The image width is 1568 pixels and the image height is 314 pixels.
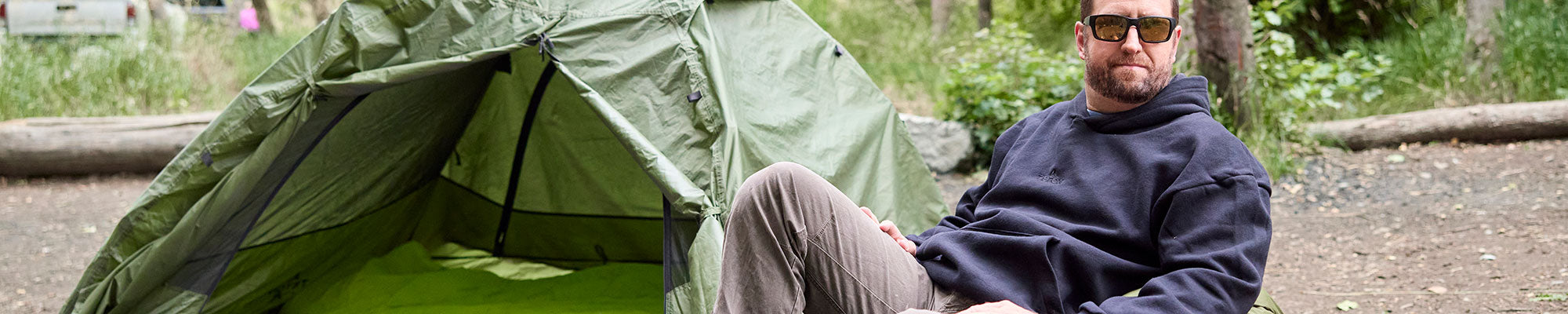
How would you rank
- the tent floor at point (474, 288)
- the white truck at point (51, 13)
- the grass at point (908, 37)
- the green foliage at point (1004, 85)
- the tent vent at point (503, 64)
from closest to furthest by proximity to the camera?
1. the tent floor at point (474, 288)
2. the tent vent at point (503, 64)
3. the green foliage at point (1004, 85)
4. the grass at point (908, 37)
5. the white truck at point (51, 13)

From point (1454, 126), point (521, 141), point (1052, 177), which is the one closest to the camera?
point (1052, 177)

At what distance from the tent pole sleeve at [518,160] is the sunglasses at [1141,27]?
6.95 ft

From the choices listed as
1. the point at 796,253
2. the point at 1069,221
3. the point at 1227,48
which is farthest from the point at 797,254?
the point at 1227,48

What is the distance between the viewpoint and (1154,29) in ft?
5.24

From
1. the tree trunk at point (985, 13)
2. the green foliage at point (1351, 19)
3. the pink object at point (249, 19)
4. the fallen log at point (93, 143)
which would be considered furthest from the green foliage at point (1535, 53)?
the pink object at point (249, 19)

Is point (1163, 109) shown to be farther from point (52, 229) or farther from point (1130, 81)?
point (52, 229)

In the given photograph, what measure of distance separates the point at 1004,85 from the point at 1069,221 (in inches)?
138

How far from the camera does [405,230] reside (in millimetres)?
3703

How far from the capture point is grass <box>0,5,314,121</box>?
589cm

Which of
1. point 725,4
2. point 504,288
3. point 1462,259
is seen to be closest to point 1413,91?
point 1462,259

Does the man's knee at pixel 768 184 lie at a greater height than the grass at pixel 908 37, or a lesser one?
greater

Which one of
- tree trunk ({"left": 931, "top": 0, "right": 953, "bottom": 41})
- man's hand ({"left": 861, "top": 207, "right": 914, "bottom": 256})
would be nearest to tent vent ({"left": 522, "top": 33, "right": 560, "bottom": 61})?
man's hand ({"left": 861, "top": 207, "right": 914, "bottom": 256})

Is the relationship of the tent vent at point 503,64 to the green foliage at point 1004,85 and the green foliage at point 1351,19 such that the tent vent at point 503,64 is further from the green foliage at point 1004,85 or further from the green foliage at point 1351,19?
the green foliage at point 1351,19

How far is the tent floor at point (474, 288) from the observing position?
10.5 ft
